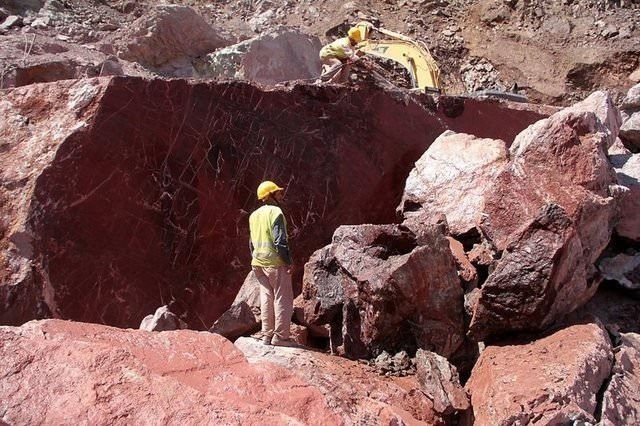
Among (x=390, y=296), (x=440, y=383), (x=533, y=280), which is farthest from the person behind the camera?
(x=390, y=296)

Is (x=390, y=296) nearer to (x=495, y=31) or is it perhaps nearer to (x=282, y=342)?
(x=282, y=342)

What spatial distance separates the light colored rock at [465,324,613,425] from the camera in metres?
3.34

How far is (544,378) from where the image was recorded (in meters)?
3.54

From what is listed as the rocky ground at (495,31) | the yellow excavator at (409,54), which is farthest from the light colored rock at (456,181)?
the rocky ground at (495,31)

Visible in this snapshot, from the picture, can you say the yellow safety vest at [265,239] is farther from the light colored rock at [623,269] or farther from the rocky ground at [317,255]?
the light colored rock at [623,269]

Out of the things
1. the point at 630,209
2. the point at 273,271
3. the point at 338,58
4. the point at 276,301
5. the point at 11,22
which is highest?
the point at 338,58

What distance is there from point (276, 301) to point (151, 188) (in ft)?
5.07

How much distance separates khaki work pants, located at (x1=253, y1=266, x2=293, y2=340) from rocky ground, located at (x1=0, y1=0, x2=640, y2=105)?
294 inches

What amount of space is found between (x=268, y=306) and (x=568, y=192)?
1.96 m

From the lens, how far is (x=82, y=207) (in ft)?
15.9

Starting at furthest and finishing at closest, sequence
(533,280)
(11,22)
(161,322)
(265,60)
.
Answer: (265,60) < (11,22) < (161,322) < (533,280)

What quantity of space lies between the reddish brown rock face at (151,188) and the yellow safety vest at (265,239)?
1192 millimetres

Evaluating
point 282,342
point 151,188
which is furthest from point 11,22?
point 282,342

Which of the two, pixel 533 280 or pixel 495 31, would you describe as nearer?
pixel 533 280
